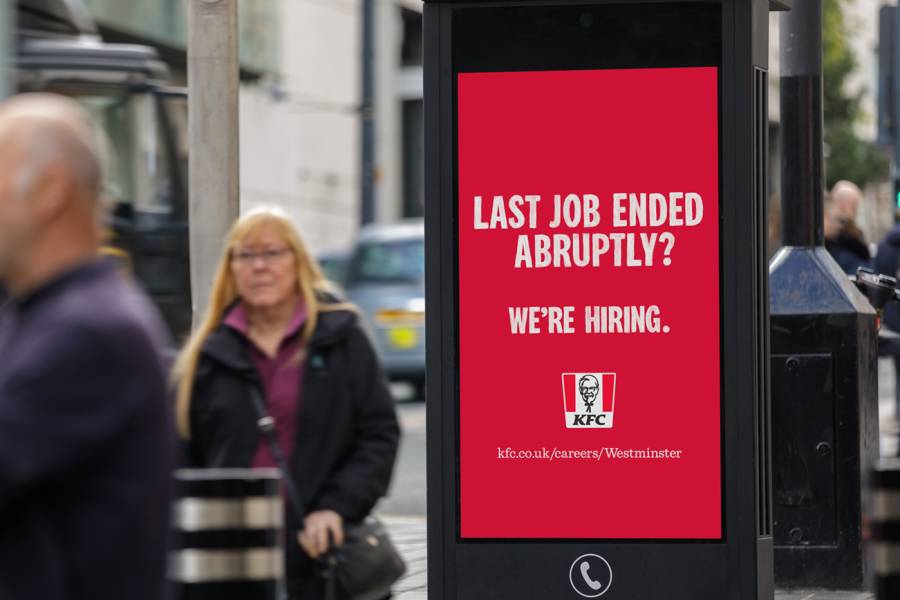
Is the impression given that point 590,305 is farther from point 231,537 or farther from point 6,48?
point 231,537

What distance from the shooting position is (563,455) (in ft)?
21.3

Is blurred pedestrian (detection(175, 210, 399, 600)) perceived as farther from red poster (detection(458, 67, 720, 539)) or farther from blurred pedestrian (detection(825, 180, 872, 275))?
blurred pedestrian (detection(825, 180, 872, 275))

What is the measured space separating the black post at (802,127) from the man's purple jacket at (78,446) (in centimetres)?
594

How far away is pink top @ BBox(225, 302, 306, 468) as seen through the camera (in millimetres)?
5156

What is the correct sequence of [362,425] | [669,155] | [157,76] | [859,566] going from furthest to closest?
[157,76], [859,566], [669,155], [362,425]

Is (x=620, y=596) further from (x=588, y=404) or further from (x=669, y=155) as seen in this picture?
(x=669, y=155)

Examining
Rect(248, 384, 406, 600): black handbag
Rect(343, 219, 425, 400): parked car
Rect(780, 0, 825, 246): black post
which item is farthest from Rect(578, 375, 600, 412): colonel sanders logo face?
Rect(343, 219, 425, 400): parked car

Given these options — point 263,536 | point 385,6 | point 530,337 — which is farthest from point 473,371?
point 385,6

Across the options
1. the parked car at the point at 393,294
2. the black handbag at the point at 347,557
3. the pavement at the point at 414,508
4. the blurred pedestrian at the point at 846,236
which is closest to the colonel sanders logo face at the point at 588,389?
the pavement at the point at 414,508

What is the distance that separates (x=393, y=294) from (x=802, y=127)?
13.6 m

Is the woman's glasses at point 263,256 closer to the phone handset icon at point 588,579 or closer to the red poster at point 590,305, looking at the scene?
the red poster at point 590,305

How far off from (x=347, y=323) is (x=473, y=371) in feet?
4.31

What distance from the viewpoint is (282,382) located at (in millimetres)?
5180

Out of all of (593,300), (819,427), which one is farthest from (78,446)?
(819,427)
